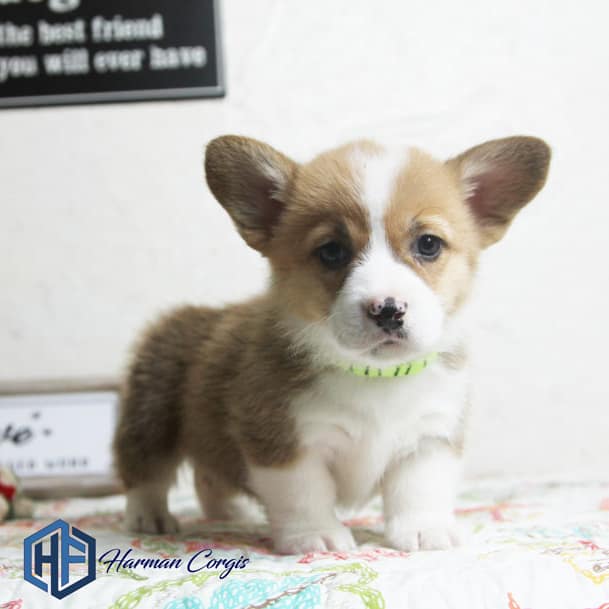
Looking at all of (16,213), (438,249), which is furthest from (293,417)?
(16,213)

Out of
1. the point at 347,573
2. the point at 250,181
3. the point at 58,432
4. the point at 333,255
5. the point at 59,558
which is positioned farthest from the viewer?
the point at 58,432

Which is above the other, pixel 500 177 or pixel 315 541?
pixel 500 177

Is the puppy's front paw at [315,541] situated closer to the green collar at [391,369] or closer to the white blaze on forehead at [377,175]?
the green collar at [391,369]

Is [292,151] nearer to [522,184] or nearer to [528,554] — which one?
[522,184]

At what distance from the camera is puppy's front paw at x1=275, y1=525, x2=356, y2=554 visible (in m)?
1.53

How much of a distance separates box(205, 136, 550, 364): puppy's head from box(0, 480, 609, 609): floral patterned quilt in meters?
0.37

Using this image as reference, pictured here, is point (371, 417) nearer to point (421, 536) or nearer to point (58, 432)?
point (421, 536)

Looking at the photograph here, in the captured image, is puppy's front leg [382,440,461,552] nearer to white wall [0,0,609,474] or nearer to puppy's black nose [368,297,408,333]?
puppy's black nose [368,297,408,333]

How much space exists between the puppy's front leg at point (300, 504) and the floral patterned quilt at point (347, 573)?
0.04 m

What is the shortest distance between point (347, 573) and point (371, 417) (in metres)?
0.35

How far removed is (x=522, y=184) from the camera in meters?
1.70

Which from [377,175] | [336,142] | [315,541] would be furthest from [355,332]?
[336,142]

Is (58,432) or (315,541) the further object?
(58,432)

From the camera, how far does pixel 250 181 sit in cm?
169
